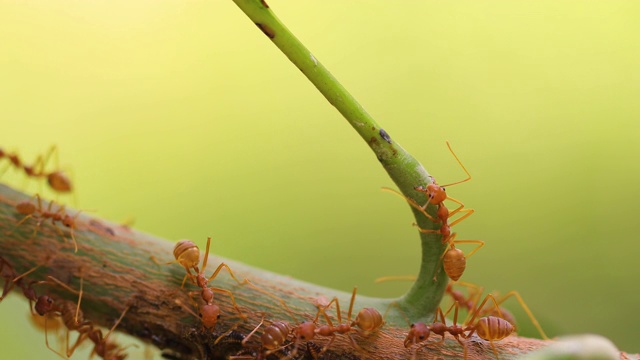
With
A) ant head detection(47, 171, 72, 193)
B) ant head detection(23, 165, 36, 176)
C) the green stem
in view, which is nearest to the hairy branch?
the green stem

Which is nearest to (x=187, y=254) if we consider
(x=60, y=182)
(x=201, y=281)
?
(x=201, y=281)

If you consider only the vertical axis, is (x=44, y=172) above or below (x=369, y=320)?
above

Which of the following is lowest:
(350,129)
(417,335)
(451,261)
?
(417,335)

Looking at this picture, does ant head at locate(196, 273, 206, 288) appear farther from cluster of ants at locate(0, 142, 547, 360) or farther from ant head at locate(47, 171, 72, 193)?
ant head at locate(47, 171, 72, 193)

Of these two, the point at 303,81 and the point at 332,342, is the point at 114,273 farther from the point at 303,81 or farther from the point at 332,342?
the point at 303,81

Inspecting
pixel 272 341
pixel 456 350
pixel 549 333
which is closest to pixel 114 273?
pixel 272 341

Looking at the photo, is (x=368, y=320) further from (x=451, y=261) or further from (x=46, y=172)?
(x=46, y=172)

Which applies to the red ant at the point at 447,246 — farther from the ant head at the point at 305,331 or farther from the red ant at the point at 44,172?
the red ant at the point at 44,172
